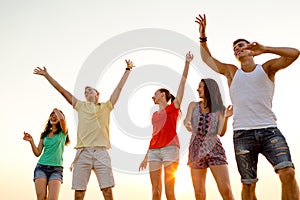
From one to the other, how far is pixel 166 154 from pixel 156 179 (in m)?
0.54

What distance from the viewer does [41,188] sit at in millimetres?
8766

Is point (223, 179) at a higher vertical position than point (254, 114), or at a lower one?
lower

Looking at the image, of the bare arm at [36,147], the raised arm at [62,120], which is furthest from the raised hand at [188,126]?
the bare arm at [36,147]

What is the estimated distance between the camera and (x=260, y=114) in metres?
5.96

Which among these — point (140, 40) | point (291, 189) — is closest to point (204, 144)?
point (291, 189)

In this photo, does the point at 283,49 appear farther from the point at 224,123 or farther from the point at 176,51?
the point at 176,51

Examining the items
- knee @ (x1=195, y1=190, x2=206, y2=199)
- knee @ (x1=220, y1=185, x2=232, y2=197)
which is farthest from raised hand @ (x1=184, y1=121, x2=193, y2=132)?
knee @ (x1=220, y1=185, x2=232, y2=197)

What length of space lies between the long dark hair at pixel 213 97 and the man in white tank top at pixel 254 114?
1.37m

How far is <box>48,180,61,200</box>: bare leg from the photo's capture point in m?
8.68

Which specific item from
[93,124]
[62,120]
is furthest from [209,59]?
[62,120]

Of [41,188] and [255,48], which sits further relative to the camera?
[41,188]

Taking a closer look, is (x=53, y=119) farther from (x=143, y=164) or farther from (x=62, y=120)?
(x=143, y=164)

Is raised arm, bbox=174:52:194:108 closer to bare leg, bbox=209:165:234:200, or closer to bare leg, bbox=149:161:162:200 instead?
bare leg, bbox=149:161:162:200

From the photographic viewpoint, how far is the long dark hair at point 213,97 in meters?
7.76
